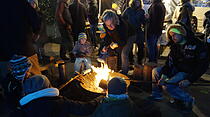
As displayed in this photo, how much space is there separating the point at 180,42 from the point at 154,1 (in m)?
2.61

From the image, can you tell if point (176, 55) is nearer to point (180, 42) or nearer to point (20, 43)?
point (180, 42)

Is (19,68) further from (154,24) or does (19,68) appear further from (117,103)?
(154,24)

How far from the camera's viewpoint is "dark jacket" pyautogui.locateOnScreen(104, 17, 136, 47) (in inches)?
190

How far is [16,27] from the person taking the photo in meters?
3.35

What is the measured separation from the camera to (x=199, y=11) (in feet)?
39.0

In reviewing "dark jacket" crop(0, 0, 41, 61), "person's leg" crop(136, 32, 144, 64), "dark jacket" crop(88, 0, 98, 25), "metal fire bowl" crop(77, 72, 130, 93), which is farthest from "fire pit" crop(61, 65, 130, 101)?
"dark jacket" crop(88, 0, 98, 25)

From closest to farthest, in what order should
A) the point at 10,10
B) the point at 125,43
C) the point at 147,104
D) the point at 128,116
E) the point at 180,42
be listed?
the point at 128,116, the point at 10,10, the point at 180,42, the point at 147,104, the point at 125,43

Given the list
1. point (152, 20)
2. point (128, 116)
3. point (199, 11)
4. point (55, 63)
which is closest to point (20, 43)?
point (55, 63)

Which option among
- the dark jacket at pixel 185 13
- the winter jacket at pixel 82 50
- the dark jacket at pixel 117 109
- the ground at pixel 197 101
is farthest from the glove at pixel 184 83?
the dark jacket at pixel 185 13

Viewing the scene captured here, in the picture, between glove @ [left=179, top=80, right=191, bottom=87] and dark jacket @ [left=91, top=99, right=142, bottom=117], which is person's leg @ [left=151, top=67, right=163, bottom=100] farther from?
dark jacket @ [left=91, top=99, right=142, bottom=117]

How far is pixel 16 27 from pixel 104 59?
251cm

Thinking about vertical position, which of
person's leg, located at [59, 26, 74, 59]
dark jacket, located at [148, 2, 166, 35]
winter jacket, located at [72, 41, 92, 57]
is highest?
dark jacket, located at [148, 2, 166, 35]

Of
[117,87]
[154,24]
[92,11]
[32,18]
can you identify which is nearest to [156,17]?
[154,24]

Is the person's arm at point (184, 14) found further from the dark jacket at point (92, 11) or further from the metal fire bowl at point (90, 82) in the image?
the dark jacket at point (92, 11)
